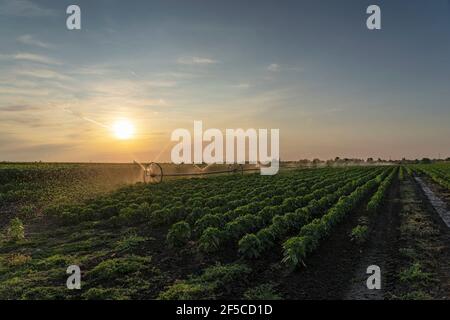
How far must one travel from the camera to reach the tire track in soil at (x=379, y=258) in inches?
332

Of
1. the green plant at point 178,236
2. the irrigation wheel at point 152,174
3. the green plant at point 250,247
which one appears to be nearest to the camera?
the green plant at point 250,247

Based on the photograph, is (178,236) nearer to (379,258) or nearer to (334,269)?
(334,269)

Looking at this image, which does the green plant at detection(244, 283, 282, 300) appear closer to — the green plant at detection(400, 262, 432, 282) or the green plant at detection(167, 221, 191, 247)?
the green plant at detection(400, 262, 432, 282)

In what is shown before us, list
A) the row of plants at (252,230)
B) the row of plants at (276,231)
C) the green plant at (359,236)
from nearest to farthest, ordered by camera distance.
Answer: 1. the row of plants at (276,231)
2. the row of plants at (252,230)
3. the green plant at (359,236)

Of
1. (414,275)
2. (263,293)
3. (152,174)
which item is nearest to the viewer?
(263,293)

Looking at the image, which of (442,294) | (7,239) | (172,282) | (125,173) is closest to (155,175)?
(125,173)

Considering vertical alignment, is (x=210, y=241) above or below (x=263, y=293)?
above

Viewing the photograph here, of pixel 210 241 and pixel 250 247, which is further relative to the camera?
pixel 210 241

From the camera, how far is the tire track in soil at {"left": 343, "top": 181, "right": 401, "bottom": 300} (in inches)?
332

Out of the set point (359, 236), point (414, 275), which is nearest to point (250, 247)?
point (414, 275)

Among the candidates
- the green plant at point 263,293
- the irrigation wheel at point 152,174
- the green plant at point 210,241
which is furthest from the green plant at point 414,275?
the irrigation wheel at point 152,174

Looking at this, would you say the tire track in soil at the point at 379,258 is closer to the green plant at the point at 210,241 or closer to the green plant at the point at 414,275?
the green plant at the point at 414,275

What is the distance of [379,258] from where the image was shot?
1123 cm

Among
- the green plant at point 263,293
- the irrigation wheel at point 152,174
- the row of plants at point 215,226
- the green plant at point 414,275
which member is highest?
the irrigation wheel at point 152,174
